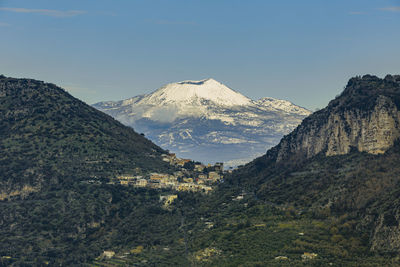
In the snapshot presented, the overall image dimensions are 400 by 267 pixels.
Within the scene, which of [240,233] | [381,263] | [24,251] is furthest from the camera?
[24,251]

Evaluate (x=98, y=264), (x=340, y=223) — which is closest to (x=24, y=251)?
(x=98, y=264)

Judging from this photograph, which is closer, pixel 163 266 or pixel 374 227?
pixel 374 227

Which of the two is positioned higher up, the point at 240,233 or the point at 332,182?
the point at 332,182

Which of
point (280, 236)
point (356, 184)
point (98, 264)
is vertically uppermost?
point (356, 184)

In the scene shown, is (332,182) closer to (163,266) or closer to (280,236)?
(280,236)

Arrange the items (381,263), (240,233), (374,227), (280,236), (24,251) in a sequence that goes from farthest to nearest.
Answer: (24,251)
(240,233)
(280,236)
(374,227)
(381,263)

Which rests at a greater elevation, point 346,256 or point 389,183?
point 389,183

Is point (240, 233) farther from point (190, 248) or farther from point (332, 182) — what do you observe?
point (332, 182)

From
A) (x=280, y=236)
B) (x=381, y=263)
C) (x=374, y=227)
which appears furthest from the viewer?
(x=280, y=236)

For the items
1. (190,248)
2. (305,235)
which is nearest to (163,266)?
(190,248)
